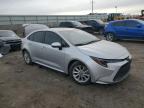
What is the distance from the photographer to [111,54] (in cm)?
566

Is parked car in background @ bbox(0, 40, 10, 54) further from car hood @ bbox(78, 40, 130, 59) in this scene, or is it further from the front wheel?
car hood @ bbox(78, 40, 130, 59)

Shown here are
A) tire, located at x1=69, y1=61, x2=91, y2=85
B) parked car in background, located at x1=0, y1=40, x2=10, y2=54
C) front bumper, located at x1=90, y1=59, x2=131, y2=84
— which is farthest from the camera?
parked car in background, located at x1=0, y1=40, x2=10, y2=54

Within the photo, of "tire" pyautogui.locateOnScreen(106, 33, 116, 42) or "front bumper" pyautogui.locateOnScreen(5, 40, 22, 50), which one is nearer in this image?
"front bumper" pyautogui.locateOnScreen(5, 40, 22, 50)

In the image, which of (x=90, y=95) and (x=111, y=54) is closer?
(x=90, y=95)

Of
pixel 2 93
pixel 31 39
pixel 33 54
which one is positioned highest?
pixel 31 39

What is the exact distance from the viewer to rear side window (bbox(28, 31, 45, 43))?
296 inches

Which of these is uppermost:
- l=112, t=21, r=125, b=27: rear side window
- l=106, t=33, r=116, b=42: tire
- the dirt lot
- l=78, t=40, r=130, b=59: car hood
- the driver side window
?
l=112, t=21, r=125, b=27: rear side window

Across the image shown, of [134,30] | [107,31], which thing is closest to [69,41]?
[134,30]

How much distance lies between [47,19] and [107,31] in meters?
22.6

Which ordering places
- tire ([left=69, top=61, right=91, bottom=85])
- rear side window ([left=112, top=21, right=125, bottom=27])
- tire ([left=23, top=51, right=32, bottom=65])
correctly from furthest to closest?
rear side window ([left=112, top=21, right=125, bottom=27]) → tire ([left=23, top=51, right=32, bottom=65]) → tire ([left=69, top=61, right=91, bottom=85])

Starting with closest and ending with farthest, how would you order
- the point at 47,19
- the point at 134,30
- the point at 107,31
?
the point at 134,30
the point at 107,31
the point at 47,19

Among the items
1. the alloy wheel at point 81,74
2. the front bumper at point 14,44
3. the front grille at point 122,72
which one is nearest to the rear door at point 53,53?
the alloy wheel at point 81,74

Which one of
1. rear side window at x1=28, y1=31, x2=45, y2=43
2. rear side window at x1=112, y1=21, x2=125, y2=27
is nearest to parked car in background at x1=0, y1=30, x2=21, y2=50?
rear side window at x1=28, y1=31, x2=45, y2=43

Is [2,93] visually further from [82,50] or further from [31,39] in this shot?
[31,39]
